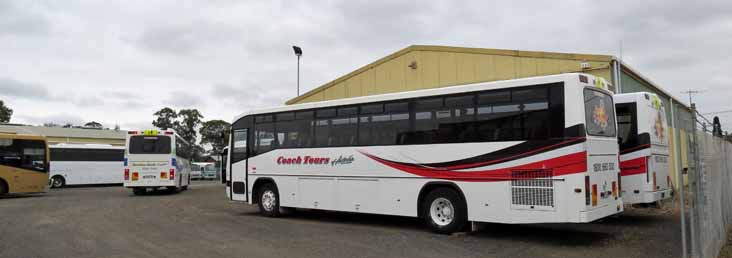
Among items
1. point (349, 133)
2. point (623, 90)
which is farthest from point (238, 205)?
point (623, 90)

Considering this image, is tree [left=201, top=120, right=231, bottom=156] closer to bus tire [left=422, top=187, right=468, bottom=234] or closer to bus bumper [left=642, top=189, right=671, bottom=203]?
bus tire [left=422, top=187, right=468, bottom=234]

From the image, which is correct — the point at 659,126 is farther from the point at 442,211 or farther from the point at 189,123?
the point at 189,123

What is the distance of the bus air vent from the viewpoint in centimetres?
848

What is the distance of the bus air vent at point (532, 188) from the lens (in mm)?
8484

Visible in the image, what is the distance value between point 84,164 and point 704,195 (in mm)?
33650

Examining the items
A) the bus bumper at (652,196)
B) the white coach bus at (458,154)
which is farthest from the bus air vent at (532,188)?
the bus bumper at (652,196)

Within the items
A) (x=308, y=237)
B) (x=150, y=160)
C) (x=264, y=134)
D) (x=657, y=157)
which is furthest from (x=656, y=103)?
(x=150, y=160)

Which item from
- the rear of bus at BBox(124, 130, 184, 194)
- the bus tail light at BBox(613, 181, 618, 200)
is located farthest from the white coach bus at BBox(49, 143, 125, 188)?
the bus tail light at BBox(613, 181, 618, 200)

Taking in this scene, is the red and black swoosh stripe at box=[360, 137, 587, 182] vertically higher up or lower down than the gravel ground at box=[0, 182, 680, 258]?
higher up

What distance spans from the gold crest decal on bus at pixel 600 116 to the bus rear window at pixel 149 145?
58.5ft

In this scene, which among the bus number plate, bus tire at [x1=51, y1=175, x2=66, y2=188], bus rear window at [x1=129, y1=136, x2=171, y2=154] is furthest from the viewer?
bus tire at [x1=51, y1=175, x2=66, y2=188]

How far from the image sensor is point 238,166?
46.5ft

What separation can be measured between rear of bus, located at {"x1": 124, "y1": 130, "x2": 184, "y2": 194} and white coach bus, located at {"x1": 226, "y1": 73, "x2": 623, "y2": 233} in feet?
33.7

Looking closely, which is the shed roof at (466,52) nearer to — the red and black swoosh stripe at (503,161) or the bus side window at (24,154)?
the red and black swoosh stripe at (503,161)
